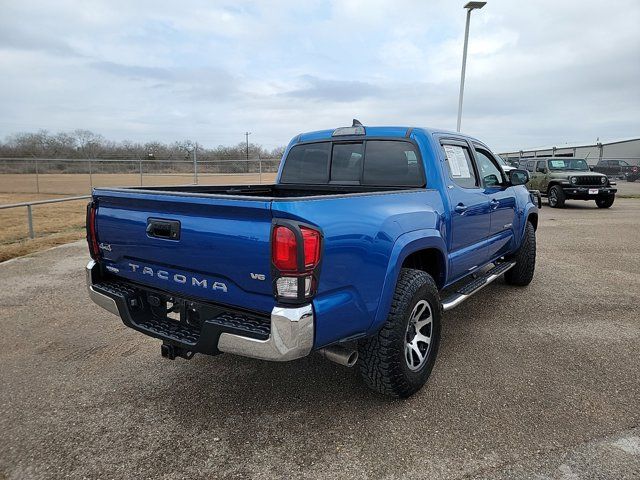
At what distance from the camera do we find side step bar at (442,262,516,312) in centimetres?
354

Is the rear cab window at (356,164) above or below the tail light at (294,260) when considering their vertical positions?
above

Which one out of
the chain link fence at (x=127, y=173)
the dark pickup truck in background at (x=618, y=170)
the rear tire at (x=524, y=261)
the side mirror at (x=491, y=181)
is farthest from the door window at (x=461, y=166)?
the dark pickup truck in background at (x=618, y=170)

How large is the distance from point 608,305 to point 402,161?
3.09m

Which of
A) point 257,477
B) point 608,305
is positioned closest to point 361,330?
point 257,477

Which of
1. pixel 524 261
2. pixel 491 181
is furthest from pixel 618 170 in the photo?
pixel 491 181

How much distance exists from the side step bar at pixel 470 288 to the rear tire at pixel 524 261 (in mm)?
344

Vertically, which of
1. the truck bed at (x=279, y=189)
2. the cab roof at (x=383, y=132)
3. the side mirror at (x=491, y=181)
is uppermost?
the cab roof at (x=383, y=132)

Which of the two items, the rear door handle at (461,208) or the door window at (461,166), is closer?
the rear door handle at (461,208)

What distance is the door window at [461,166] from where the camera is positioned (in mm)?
3895

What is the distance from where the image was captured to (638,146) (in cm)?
5016

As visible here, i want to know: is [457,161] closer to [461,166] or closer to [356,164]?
[461,166]

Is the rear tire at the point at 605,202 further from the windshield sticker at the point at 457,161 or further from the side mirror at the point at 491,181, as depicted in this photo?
the windshield sticker at the point at 457,161

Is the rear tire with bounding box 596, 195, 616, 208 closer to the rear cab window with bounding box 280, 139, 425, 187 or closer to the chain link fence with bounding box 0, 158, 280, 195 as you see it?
the chain link fence with bounding box 0, 158, 280, 195

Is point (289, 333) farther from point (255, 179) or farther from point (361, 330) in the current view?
point (255, 179)
